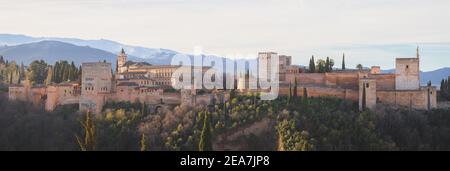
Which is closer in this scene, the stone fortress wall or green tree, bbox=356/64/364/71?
the stone fortress wall

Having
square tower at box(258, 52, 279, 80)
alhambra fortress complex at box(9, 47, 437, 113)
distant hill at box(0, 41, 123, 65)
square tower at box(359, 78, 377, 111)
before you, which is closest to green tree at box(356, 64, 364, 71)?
alhambra fortress complex at box(9, 47, 437, 113)

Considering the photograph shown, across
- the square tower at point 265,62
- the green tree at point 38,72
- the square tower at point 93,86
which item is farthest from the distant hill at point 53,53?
the square tower at point 265,62

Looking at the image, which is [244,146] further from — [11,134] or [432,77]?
[432,77]

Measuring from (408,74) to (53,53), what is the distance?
66.8 meters

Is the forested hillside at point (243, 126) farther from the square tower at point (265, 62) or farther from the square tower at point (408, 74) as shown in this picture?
the square tower at point (265, 62)

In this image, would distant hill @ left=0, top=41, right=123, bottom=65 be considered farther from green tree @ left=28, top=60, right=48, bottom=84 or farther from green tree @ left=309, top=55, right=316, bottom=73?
green tree @ left=309, top=55, right=316, bottom=73

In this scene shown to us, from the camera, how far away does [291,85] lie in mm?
25984

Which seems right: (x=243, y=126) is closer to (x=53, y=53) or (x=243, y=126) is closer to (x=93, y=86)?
(x=93, y=86)

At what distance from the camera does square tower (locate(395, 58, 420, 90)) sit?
24.6 metres

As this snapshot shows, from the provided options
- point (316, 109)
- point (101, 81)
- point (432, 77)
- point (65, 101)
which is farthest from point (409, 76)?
point (432, 77)

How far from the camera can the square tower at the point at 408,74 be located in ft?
80.8

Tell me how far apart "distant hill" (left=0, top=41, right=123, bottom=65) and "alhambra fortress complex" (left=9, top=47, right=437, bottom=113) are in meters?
52.8

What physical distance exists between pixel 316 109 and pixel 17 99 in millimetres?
13151

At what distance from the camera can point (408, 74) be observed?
24766 mm
